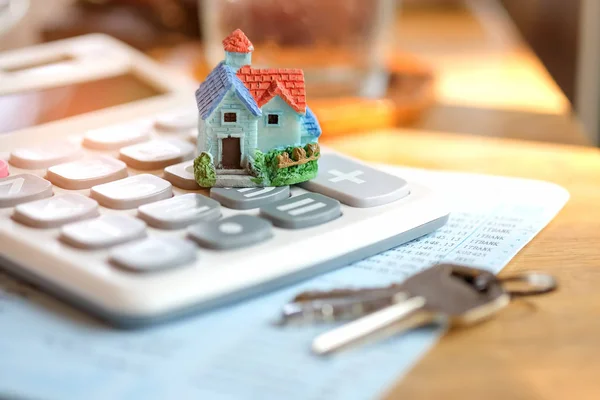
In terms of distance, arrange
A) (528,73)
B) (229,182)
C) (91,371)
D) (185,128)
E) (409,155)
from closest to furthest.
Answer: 1. (91,371)
2. (229,182)
3. (185,128)
4. (409,155)
5. (528,73)

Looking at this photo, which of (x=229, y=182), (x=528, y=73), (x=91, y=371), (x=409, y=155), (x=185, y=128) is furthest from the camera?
(x=528, y=73)

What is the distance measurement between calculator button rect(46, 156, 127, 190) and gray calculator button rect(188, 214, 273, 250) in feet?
0.31

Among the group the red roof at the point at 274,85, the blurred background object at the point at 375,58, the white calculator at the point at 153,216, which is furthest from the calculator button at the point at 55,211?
the blurred background object at the point at 375,58

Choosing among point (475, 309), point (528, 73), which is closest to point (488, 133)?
point (528, 73)

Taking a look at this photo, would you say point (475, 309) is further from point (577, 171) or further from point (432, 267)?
point (577, 171)

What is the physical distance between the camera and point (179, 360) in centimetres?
35

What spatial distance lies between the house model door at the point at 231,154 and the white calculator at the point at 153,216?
2cm

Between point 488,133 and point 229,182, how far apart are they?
0.38m

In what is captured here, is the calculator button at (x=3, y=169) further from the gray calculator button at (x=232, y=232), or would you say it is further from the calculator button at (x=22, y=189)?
the gray calculator button at (x=232, y=232)

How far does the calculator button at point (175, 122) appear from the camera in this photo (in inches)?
22.6

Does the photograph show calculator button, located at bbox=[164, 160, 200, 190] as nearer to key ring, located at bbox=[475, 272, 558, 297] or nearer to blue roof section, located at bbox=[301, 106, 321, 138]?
blue roof section, located at bbox=[301, 106, 321, 138]

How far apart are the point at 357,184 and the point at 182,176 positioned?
0.35 ft

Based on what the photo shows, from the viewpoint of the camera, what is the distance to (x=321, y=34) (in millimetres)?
876

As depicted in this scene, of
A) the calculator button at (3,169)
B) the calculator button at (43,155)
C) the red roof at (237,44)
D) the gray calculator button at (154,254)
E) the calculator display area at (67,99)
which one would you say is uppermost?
the red roof at (237,44)
